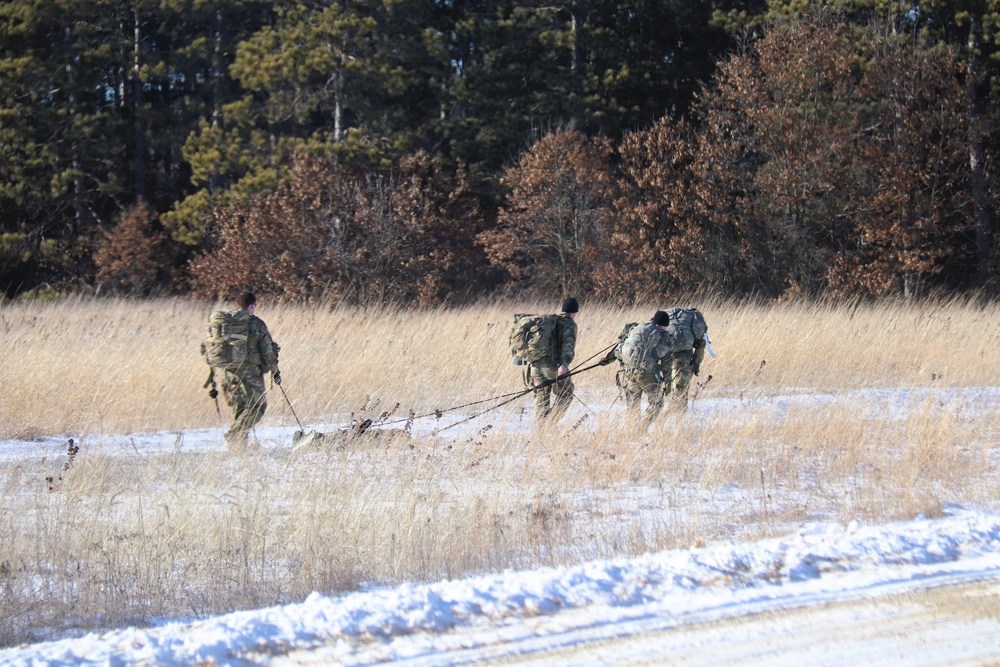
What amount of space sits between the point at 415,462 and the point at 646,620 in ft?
12.2

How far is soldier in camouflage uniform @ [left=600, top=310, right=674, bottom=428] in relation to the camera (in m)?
9.27

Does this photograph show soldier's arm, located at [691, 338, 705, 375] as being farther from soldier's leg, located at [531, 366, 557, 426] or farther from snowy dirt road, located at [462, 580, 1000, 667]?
snowy dirt road, located at [462, 580, 1000, 667]

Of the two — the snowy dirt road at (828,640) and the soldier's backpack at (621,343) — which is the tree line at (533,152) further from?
the snowy dirt road at (828,640)

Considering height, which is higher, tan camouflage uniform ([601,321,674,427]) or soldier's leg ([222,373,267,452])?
tan camouflage uniform ([601,321,674,427])

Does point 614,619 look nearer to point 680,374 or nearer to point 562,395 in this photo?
point 562,395

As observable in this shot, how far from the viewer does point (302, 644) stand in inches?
167

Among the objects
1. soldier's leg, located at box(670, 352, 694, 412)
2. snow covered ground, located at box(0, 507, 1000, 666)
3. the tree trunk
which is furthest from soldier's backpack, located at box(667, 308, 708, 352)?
the tree trunk

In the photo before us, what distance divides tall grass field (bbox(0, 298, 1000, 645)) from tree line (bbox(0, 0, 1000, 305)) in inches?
361

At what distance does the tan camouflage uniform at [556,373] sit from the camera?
9.48 metres

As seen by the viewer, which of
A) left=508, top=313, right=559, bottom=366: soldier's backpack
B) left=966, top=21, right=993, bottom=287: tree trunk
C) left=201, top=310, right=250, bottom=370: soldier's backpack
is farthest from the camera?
left=966, top=21, right=993, bottom=287: tree trunk

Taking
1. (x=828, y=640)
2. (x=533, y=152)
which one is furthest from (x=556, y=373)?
(x=533, y=152)

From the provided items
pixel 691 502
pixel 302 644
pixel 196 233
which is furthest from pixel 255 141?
pixel 302 644

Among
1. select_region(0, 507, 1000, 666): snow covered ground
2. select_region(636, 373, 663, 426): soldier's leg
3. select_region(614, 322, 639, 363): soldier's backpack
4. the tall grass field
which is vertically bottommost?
the tall grass field

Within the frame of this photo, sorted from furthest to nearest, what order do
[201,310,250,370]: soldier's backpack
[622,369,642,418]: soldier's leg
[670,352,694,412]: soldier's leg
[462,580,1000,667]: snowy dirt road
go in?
[670,352,694,412]: soldier's leg → [622,369,642,418]: soldier's leg → [201,310,250,370]: soldier's backpack → [462,580,1000,667]: snowy dirt road
